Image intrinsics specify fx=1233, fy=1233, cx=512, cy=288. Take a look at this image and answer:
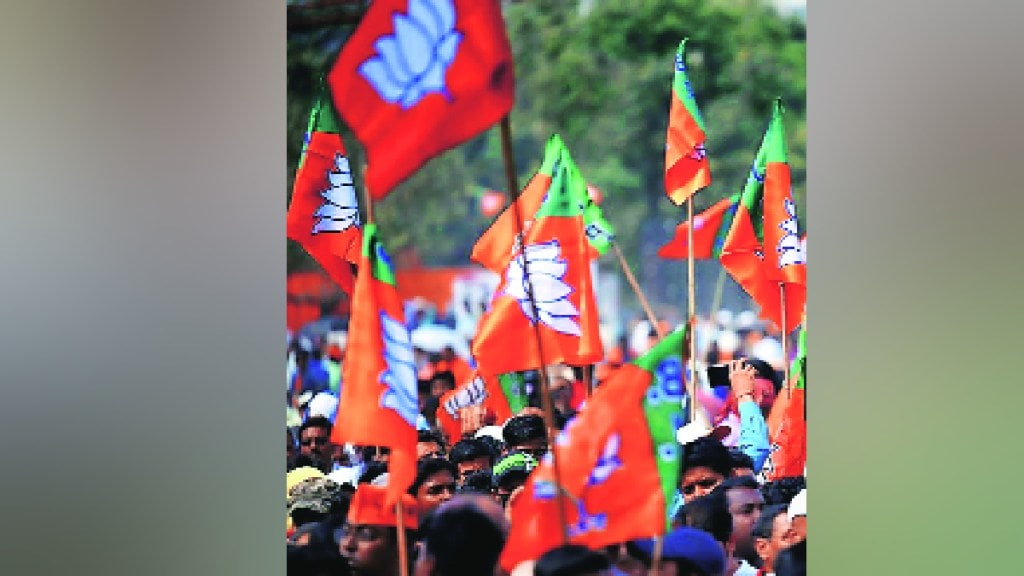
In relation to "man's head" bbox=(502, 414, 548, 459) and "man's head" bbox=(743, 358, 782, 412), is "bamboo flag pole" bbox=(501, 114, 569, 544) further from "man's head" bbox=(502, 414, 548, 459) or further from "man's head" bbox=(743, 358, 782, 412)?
"man's head" bbox=(743, 358, 782, 412)

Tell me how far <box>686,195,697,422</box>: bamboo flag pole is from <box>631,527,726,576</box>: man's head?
0.90 feet

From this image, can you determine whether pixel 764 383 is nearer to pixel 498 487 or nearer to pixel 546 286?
pixel 546 286

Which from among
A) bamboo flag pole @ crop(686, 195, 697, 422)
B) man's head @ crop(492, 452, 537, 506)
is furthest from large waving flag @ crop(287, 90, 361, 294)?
bamboo flag pole @ crop(686, 195, 697, 422)

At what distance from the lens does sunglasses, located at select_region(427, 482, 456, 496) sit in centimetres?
307

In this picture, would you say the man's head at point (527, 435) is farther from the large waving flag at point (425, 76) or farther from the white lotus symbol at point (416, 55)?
the white lotus symbol at point (416, 55)

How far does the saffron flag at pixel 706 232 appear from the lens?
296cm

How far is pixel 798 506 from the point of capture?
→ 2.79 meters

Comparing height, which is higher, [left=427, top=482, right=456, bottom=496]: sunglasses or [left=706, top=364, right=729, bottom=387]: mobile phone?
[left=706, top=364, right=729, bottom=387]: mobile phone
